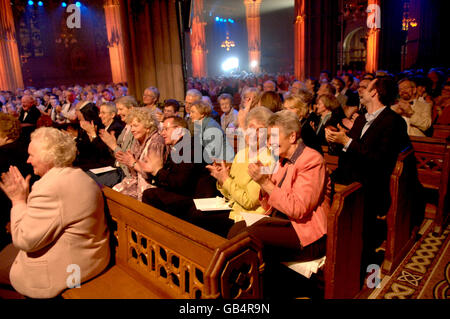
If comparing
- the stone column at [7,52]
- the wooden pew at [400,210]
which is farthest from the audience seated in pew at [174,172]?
the stone column at [7,52]

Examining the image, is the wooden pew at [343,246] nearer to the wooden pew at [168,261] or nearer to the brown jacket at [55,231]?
the wooden pew at [168,261]

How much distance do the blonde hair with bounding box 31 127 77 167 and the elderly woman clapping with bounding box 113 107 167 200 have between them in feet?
4.00

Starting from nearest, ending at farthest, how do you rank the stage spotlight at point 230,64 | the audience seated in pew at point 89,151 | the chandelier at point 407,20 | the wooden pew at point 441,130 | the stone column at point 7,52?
1. the wooden pew at point 441,130
2. the audience seated in pew at point 89,151
3. the stone column at point 7,52
4. the chandelier at point 407,20
5. the stage spotlight at point 230,64

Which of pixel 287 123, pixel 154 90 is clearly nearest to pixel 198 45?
pixel 154 90

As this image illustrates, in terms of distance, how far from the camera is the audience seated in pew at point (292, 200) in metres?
2.33

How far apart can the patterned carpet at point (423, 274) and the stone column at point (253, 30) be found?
77.6 feet

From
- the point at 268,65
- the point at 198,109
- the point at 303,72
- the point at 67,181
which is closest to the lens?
the point at 67,181

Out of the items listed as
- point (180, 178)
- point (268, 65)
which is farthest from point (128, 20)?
point (268, 65)

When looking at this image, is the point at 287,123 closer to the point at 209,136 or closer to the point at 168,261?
the point at 168,261

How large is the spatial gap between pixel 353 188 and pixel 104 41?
2441cm

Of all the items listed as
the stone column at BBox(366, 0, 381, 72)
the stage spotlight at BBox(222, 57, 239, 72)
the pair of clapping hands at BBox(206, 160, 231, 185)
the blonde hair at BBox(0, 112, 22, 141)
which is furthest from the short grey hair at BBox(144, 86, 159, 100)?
the stage spotlight at BBox(222, 57, 239, 72)

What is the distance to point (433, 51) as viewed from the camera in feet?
44.9

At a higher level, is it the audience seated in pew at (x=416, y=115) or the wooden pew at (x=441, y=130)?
the audience seated in pew at (x=416, y=115)

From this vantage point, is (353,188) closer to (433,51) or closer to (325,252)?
(325,252)
